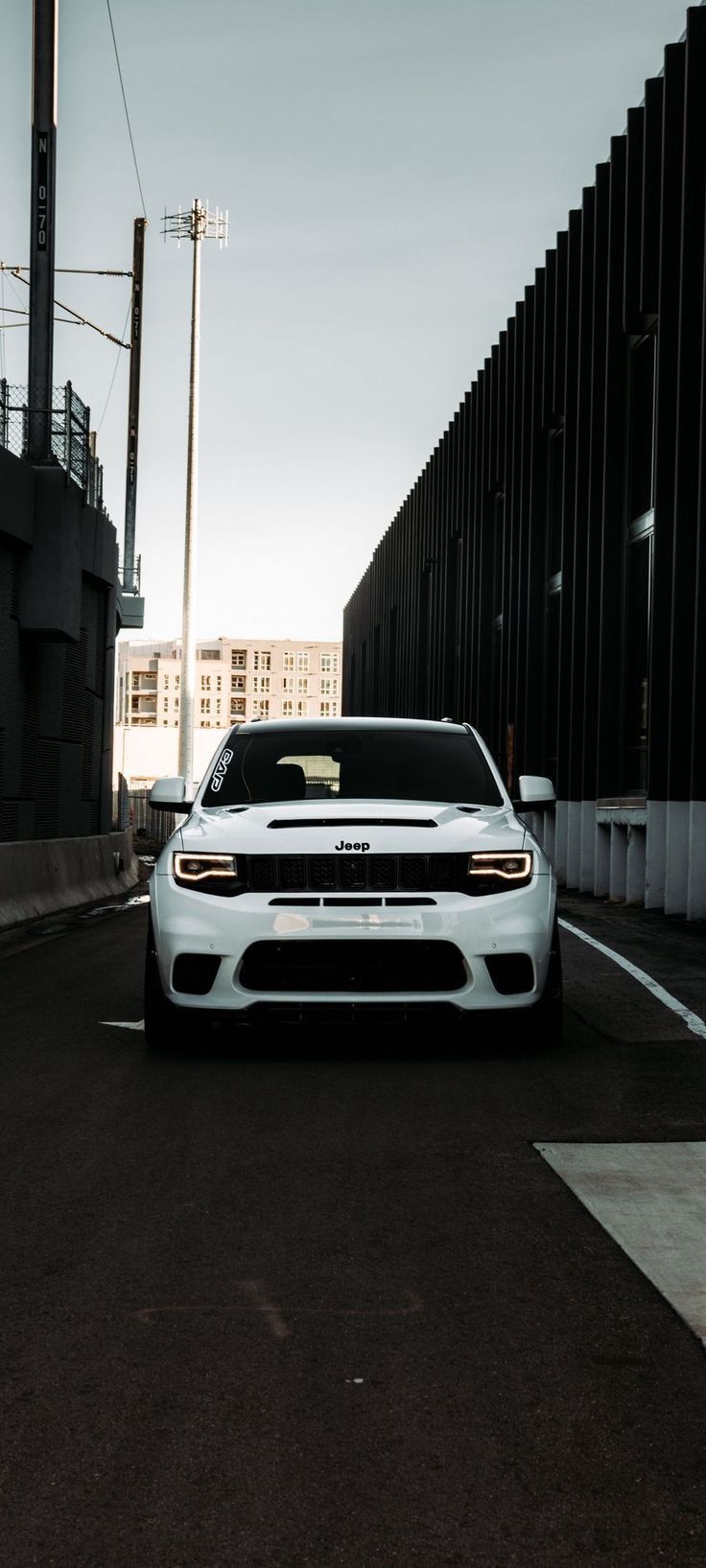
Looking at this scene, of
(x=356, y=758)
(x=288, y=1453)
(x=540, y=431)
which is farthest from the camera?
(x=540, y=431)

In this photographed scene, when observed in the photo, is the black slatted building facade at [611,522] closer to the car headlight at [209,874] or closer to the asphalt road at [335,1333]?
the car headlight at [209,874]

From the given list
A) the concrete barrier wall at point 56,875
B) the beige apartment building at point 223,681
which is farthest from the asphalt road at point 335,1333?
the beige apartment building at point 223,681

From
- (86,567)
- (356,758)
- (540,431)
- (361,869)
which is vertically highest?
(540,431)

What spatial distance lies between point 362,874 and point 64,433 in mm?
14032

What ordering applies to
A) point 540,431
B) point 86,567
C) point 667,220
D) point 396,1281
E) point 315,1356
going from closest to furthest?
point 315,1356
point 396,1281
point 667,220
point 86,567
point 540,431

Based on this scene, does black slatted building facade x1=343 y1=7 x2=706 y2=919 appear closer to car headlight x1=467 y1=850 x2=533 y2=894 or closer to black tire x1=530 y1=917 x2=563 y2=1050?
black tire x1=530 y1=917 x2=563 y2=1050

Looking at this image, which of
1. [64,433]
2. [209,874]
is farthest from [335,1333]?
[64,433]

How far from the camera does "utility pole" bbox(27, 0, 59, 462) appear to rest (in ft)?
61.1

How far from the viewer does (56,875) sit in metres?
17.4

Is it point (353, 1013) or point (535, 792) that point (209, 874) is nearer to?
point (353, 1013)

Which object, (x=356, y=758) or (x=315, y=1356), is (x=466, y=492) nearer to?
(x=356, y=758)

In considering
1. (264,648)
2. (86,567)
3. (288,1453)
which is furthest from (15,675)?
(264,648)

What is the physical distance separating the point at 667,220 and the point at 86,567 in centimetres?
950

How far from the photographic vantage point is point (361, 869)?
7031 mm
